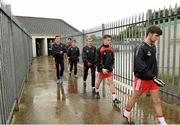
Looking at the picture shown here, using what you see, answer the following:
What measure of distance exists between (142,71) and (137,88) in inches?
16.3

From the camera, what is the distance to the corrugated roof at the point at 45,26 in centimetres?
3262

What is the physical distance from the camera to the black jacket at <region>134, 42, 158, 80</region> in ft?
12.7

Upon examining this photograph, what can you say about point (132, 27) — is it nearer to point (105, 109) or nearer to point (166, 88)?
point (166, 88)

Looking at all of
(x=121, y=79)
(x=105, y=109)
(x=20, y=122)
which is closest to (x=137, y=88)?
(x=105, y=109)

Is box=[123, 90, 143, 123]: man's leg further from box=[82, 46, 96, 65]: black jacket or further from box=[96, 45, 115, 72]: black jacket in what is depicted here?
box=[82, 46, 96, 65]: black jacket

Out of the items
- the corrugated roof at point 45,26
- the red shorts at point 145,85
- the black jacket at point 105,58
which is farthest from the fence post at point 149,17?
the corrugated roof at point 45,26

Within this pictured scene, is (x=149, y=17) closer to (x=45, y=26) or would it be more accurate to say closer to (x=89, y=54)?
(x=89, y=54)

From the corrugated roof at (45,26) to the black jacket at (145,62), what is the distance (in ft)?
95.0

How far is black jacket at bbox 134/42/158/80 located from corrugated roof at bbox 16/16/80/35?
28944mm

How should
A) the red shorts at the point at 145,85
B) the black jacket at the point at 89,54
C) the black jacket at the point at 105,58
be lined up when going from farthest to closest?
the black jacket at the point at 89,54 → the black jacket at the point at 105,58 → the red shorts at the point at 145,85

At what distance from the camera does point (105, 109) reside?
17.3ft

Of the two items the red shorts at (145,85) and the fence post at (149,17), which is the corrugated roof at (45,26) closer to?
the fence post at (149,17)

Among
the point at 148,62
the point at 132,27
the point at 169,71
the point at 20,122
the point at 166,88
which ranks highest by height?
the point at 132,27

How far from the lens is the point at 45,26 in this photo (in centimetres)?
3459
